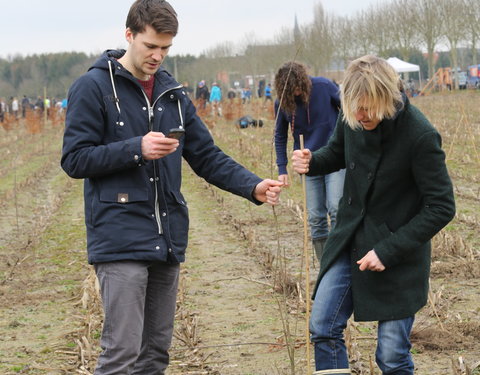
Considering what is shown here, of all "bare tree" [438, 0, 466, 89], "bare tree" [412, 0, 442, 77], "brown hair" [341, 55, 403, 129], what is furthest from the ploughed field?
"bare tree" [412, 0, 442, 77]

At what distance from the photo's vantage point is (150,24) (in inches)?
114

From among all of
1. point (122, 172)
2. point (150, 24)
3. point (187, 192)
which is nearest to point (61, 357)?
point (122, 172)

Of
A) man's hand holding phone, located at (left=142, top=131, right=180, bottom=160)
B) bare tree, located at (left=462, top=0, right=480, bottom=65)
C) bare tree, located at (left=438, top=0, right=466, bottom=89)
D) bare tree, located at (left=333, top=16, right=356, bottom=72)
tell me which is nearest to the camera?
man's hand holding phone, located at (left=142, top=131, right=180, bottom=160)

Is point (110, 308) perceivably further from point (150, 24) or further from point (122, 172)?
point (150, 24)

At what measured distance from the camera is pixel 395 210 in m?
3.01

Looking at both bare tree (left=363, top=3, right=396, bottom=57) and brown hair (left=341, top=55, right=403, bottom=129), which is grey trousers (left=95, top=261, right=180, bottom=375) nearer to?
brown hair (left=341, top=55, right=403, bottom=129)

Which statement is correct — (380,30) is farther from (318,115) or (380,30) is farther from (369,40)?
(318,115)

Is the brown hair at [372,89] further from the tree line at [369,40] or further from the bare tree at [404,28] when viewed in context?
the bare tree at [404,28]

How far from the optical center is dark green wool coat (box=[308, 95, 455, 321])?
2.89 meters

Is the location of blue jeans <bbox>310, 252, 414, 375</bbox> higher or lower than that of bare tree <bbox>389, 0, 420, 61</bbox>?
lower

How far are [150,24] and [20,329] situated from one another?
322 cm

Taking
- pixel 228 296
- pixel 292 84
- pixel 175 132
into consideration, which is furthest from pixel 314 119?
pixel 175 132

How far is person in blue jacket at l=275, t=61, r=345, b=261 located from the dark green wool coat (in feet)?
7.35

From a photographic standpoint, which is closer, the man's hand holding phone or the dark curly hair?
the man's hand holding phone
